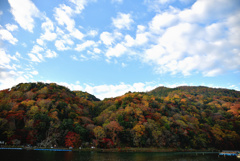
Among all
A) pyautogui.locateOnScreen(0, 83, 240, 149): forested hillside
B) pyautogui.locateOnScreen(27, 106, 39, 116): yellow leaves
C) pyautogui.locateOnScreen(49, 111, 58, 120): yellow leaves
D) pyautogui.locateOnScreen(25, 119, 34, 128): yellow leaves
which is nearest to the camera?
pyautogui.locateOnScreen(25, 119, 34, 128): yellow leaves

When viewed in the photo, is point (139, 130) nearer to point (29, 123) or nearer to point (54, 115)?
point (54, 115)

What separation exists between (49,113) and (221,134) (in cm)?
8636

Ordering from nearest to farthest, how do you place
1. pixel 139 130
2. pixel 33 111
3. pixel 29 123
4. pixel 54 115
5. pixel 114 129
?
1. pixel 29 123
2. pixel 33 111
3. pixel 54 115
4. pixel 114 129
5. pixel 139 130

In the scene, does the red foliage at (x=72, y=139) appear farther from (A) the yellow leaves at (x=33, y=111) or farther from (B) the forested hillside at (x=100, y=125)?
(A) the yellow leaves at (x=33, y=111)

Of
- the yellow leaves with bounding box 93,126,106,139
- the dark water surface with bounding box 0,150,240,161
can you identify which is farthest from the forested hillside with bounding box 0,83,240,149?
the dark water surface with bounding box 0,150,240,161

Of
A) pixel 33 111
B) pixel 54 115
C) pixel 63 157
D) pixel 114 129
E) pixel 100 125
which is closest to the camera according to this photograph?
pixel 63 157

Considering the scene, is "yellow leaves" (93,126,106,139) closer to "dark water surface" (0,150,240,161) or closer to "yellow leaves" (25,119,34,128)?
"dark water surface" (0,150,240,161)

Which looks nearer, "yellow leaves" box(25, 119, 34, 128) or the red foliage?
"yellow leaves" box(25, 119, 34, 128)

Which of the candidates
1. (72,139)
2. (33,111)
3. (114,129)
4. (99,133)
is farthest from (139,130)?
(33,111)

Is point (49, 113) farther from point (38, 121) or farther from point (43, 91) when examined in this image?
point (43, 91)

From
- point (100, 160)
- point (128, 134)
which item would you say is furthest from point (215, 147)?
point (100, 160)

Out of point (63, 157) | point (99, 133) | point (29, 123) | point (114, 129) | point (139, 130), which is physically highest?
point (29, 123)

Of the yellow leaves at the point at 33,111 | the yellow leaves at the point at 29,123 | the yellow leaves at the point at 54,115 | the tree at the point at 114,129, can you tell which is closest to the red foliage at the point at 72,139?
the yellow leaves at the point at 54,115

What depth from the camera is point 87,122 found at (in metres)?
65.4
